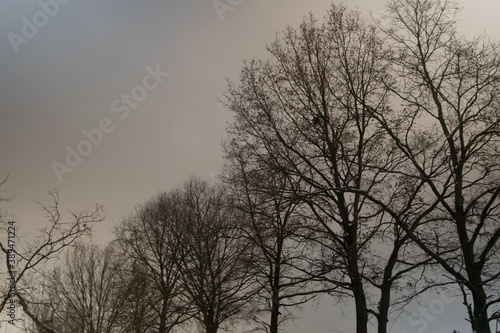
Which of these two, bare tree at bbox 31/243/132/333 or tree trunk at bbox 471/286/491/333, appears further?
bare tree at bbox 31/243/132/333

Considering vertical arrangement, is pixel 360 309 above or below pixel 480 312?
above

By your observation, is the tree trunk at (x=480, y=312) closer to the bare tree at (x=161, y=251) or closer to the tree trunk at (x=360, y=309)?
the tree trunk at (x=360, y=309)

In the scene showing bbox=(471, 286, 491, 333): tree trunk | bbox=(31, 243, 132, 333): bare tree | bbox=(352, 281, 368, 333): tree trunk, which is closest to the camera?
bbox=(471, 286, 491, 333): tree trunk

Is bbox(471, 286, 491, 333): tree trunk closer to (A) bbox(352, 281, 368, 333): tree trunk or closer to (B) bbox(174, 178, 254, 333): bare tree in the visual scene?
(A) bbox(352, 281, 368, 333): tree trunk

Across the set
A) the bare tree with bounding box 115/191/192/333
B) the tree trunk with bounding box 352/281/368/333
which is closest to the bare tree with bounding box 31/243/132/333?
the bare tree with bounding box 115/191/192/333

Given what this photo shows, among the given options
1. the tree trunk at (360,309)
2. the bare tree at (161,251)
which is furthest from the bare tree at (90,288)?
the tree trunk at (360,309)

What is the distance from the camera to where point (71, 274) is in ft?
81.9

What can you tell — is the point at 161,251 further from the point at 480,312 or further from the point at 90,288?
the point at 480,312

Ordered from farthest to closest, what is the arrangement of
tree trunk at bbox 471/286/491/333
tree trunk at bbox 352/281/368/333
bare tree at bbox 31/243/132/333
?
Result: 1. bare tree at bbox 31/243/132/333
2. tree trunk at bbox 352/281/368/333
3. tree trunk at bbox 471/286/491/333

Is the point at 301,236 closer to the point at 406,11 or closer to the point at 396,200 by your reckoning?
the point at 396,200

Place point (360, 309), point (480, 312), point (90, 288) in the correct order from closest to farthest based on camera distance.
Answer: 1. point (480, 312)
2. point (360, 309)
3. point (90, 288)

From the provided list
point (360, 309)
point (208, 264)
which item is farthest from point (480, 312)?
point (208, 264)

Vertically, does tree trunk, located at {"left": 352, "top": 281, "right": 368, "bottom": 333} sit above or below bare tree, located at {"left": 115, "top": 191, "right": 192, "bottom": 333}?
below

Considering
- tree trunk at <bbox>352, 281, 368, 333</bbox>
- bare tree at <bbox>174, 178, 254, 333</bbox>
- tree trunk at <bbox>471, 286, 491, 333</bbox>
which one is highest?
bare tree at <bbox>174, 178, 254, 333</bbox>
